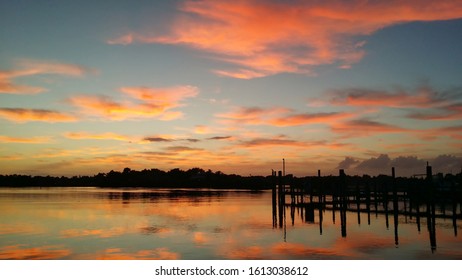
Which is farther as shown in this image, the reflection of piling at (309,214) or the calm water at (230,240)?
the reflection of piling at (309,214)

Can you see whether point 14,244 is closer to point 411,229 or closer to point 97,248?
point 97,248

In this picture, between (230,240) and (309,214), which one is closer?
(230,240)

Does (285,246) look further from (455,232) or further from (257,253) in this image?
(455,232)

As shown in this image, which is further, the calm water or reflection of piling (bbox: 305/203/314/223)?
reflection of piling (bbox: 305/203/314/223)

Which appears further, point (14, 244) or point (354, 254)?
point (14, 244)

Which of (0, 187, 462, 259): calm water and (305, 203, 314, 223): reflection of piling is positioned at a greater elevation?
(305, 203, 314, 223): reflection of piling

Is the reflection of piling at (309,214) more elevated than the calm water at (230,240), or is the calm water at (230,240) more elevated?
the reflection of piling at (309,214)

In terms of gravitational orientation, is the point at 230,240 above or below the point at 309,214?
below

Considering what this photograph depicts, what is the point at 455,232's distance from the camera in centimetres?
A: 2966
